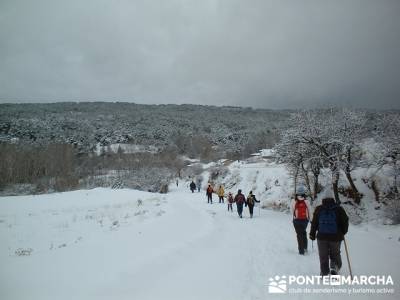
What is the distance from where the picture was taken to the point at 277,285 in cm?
Result: 585

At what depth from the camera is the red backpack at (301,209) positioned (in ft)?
27.6

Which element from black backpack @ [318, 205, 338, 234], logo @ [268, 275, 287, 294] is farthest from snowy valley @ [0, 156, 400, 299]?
black backpack @ [318, 205, 338, 234]

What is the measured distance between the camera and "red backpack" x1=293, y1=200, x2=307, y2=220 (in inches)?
331

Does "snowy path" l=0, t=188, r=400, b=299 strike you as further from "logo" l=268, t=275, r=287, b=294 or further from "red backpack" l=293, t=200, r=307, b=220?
"red backpack" l=293, t=200, r=307, b=220

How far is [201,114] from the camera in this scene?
7062 inches

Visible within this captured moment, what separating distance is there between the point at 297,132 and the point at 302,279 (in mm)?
12334

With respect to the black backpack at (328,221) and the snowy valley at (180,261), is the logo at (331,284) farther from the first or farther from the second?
the black backpack at (328,221)

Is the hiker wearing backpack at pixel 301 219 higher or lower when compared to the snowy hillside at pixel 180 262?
higher

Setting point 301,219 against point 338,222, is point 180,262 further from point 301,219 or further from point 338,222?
point 338,222

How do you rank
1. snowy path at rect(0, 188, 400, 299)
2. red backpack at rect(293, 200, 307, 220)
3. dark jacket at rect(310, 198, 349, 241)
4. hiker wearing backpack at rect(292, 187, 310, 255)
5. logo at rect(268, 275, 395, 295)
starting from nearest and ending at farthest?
logo at rect(268, 275, 395, 295)
snowy path at rect(0, 188, 400, 299)
dark jacket at rect(310, 198, 349, 241)
hiker wearing backpack at rect(292, 187, 310, 255)
red backpack at rect(293, 200, 307, 220)

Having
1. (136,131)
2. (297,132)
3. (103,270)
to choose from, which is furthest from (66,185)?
(136,131)

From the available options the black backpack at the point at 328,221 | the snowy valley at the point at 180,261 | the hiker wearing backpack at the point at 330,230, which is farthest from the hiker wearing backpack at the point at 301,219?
the black backpack at the point at 328,221

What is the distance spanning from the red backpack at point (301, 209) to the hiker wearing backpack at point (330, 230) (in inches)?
89.1

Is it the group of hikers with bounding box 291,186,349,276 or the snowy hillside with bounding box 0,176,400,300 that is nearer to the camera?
the snowy hillside with bounding box 0,176,400,300
